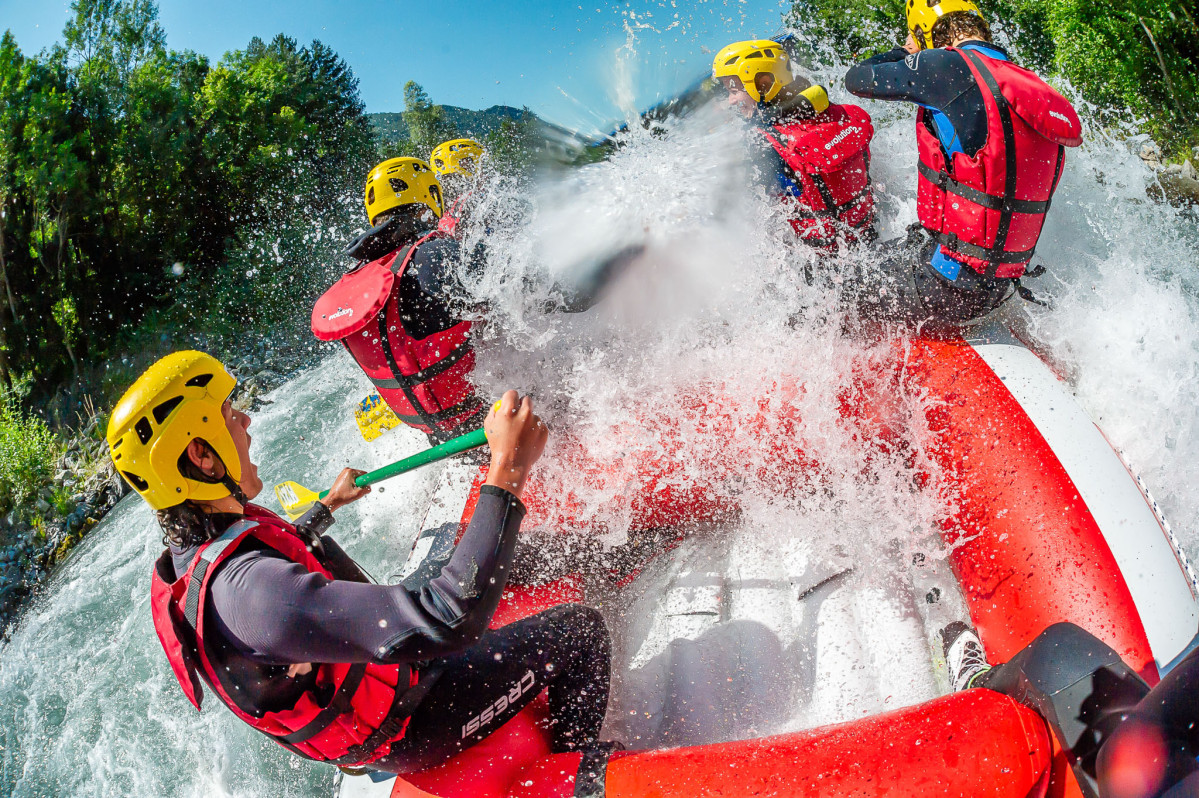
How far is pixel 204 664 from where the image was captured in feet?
5.01

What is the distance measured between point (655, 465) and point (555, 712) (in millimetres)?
991

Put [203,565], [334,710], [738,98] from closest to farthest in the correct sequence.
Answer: [203,565], [334,710], [738,98]

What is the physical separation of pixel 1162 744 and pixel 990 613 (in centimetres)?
102

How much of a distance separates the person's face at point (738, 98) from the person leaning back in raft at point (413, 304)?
1266mm

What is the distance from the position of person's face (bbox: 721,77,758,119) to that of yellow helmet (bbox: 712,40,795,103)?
2cm

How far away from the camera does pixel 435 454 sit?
2.18 metres

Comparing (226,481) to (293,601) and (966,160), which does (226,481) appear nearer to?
(293,601)

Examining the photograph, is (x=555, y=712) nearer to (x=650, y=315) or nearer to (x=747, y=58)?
(x=650, y=315)

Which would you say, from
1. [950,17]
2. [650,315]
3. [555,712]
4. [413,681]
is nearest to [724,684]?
[555,712]

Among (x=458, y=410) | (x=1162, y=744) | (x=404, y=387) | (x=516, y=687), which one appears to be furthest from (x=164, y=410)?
(x=1162, y=744)

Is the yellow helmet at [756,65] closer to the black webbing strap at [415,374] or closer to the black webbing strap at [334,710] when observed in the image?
the black webbing strap at [415,374]

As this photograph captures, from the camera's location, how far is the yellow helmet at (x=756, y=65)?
11.9 feet

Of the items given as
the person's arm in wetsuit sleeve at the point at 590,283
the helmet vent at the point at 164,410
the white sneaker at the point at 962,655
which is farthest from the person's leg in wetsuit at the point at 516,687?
the person's arm in wetsuit sleeve at the point at 590,283

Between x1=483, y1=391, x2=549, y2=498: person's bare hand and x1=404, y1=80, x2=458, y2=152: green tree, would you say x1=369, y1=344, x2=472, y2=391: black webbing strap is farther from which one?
x1=404, y1=80, x2=458, y2=152: green tree
